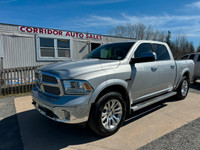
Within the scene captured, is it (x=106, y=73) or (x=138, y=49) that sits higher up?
(x=138, y=49)

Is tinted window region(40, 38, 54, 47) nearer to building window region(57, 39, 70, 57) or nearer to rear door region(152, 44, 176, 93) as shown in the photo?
building window region(57, 39, 70, 57)

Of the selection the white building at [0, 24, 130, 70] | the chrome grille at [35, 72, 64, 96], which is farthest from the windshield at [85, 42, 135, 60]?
the white building at [0, 24, 130, 70]

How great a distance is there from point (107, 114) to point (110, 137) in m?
0.45

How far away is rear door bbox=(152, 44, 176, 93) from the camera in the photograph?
376 cm

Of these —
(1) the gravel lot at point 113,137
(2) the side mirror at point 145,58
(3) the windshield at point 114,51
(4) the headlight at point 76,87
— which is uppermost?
(3) the windshield at point 114,51

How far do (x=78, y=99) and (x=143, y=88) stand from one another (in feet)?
5.50

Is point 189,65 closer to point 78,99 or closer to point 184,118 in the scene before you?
point 184,118

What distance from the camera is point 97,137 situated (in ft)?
9.01

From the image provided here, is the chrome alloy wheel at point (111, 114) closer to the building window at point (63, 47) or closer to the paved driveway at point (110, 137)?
the paved driveway at point (110, 137)

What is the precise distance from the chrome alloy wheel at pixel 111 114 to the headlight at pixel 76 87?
1.86ft

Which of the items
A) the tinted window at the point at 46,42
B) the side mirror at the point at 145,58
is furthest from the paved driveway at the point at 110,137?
the tinted window at the point at 46,42

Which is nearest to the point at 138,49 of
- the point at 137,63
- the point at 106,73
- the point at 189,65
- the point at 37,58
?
the point at 137,63

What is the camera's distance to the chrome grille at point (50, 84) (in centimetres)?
238

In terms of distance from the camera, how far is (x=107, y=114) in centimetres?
271
